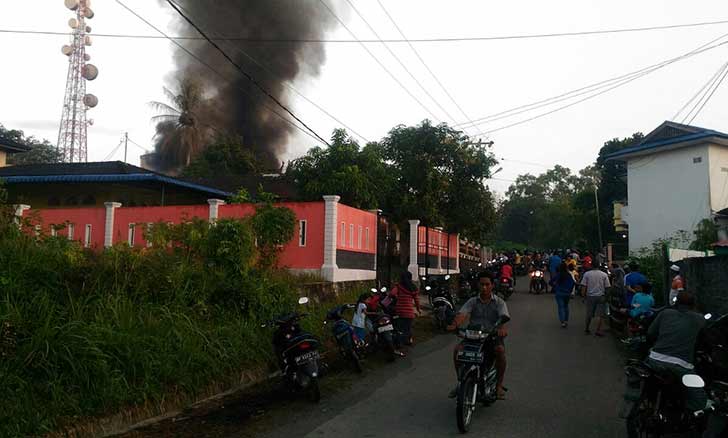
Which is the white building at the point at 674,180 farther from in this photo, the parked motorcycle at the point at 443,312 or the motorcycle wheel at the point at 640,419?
the motorcycle wheel at the point at 640,419

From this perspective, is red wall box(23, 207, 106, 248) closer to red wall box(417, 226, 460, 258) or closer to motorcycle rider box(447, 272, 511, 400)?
red wall box(417, 226, 460, 258)

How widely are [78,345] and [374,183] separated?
17.2m

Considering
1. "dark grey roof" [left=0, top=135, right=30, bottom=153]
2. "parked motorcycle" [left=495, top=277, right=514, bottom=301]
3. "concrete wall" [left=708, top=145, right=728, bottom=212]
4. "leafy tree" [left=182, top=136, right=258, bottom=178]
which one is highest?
"leafy tree" [left=182, top=136, right=258, bottom=178]

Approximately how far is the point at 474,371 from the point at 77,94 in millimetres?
46417

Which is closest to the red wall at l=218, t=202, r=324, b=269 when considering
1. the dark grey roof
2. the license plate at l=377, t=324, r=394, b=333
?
the license plate at l=377, t=324, r=394, b=333

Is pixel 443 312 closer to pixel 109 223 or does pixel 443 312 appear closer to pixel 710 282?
pixel 710 282

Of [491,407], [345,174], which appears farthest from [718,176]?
[491,407]

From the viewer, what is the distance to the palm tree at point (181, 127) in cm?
4394

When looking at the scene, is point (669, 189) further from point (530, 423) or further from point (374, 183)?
point (530, 423)

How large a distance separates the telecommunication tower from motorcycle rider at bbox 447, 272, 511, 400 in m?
41.8

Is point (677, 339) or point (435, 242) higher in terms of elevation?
point (435, 242)

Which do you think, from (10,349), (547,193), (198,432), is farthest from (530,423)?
(547,193)

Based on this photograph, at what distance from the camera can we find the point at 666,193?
29062mm

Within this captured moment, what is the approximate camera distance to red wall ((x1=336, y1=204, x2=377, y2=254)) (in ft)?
55.9
